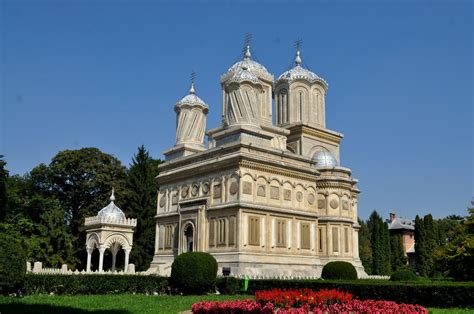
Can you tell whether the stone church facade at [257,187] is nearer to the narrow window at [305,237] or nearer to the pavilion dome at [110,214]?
the narrow window at [305,237]

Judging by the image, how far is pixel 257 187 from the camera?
27.7m

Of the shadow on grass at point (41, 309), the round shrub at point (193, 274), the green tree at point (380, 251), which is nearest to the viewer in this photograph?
the shadow on grass at point (41, 309)

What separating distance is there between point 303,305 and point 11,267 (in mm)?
11100

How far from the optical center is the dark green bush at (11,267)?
56.8ft

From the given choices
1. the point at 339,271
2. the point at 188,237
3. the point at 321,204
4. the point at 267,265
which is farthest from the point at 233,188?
the point at 321,204

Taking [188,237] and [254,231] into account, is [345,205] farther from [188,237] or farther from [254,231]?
[188,237]

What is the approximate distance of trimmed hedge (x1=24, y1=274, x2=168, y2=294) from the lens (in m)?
19.2

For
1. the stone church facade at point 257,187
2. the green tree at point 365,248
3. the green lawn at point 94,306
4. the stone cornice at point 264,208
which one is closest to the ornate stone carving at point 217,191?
the stone church facade at point 257,187

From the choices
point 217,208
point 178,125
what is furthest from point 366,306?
point 178,125

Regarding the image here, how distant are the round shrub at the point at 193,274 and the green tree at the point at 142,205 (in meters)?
18.7

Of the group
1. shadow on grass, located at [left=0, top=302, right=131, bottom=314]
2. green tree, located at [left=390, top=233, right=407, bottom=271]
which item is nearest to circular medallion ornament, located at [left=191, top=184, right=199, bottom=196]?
shadow on grass, located at [left=0, top=302, right=131, bottom=314]

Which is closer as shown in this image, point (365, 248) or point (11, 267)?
point (11, 267)

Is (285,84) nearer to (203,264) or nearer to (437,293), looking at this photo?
(203,264)

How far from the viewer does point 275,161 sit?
28.7 m
